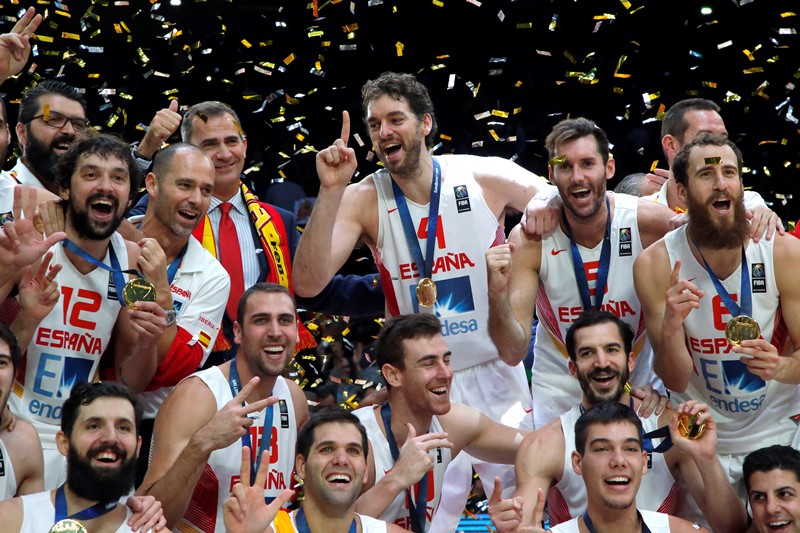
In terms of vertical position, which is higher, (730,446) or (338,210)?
(338,210)

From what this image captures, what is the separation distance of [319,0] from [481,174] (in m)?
2.83

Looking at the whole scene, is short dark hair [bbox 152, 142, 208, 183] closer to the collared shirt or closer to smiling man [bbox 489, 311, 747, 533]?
the collared shirt

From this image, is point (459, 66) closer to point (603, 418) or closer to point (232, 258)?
point (232, 258)

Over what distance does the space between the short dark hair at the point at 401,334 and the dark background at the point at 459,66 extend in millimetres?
3029

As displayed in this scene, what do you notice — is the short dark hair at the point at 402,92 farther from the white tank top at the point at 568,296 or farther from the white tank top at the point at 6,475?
the white tank top at the point at 6,475

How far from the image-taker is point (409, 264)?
5641mm

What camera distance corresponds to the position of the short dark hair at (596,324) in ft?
16.6

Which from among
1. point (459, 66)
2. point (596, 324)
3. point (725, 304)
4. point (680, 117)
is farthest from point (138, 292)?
point (459, 66)

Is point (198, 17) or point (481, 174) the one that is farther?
point (198, 17)

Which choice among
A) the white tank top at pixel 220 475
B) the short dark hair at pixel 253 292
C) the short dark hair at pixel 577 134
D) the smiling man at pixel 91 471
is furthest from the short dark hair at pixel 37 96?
the short dark hair at pixel 577 134

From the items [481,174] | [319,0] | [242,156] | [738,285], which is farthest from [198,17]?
[738,285]

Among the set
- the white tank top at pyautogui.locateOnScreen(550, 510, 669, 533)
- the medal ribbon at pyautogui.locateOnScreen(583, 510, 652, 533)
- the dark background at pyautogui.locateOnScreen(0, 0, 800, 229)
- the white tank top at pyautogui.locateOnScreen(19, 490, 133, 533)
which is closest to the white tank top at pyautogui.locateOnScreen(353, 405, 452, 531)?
the white tank top at pyautogui.locateOnScreen(550, 510, 669, 533)

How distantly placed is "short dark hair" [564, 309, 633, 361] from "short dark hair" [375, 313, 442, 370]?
0.59m

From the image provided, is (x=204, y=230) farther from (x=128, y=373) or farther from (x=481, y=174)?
(x=481, y=174)
